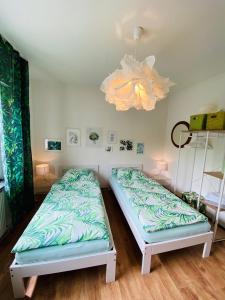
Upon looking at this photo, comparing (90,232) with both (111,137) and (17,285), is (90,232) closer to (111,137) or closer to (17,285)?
(17,285)

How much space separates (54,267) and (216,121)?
263 centimetres

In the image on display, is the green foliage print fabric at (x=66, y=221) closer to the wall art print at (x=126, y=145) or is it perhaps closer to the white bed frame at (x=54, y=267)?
the white bed frame at (x=54, y=267)

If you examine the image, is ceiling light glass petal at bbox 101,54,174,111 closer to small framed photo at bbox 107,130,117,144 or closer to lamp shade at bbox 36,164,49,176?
small framed photo at bbox 107,130,117,144

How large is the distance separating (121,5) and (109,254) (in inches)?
87.9

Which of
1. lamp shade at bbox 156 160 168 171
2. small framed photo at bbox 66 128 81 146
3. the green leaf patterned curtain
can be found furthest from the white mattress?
lamp shade at bbox 156 160 168 171

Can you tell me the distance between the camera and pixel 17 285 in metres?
1.28

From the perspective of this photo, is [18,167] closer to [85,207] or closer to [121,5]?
[85,207]

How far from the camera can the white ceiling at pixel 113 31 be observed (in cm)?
122

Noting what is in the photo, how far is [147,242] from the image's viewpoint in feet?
5.14

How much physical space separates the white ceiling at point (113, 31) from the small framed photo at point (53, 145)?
1519mm

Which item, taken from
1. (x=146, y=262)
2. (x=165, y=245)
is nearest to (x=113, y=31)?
(x=165, y=245)

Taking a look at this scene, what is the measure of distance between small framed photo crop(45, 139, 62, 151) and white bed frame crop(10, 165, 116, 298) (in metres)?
2.32

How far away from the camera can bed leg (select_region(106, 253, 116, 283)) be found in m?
1.42

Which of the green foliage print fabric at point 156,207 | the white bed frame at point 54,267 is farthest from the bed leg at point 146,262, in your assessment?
the white bed frame at point 54,267
